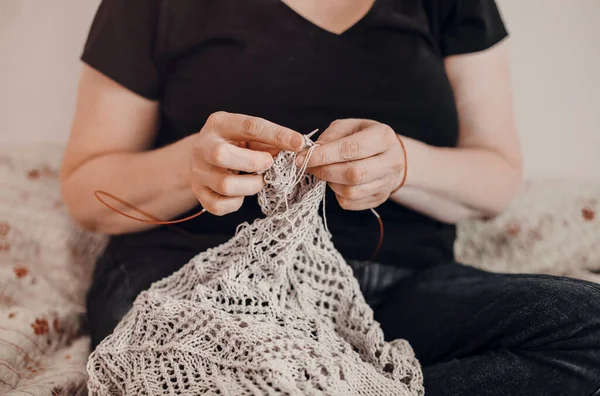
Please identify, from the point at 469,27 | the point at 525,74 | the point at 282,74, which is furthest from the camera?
the point at 525,74

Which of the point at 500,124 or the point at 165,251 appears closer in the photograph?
the point at 165,251

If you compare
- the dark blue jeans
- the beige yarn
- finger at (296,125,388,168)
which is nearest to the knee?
the dark blue jeans

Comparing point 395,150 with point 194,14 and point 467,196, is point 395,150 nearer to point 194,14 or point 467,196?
point 467,196

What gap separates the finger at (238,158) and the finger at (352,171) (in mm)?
66

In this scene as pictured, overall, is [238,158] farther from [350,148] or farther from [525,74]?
[525,74]

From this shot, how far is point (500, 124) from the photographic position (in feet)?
2.88

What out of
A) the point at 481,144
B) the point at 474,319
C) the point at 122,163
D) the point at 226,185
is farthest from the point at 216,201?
the point at 481,144

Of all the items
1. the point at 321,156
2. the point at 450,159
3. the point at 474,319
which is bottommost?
the point at 474,319

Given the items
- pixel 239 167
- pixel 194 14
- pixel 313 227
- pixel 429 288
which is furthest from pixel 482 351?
pixel 194 14

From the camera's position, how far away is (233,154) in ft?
1.79

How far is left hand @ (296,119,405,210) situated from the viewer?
57cm

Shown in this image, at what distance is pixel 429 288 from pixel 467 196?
185 millimetres

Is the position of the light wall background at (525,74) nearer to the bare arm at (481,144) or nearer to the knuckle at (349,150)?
the bare arm at (481,144)

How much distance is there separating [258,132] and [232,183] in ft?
0.21
